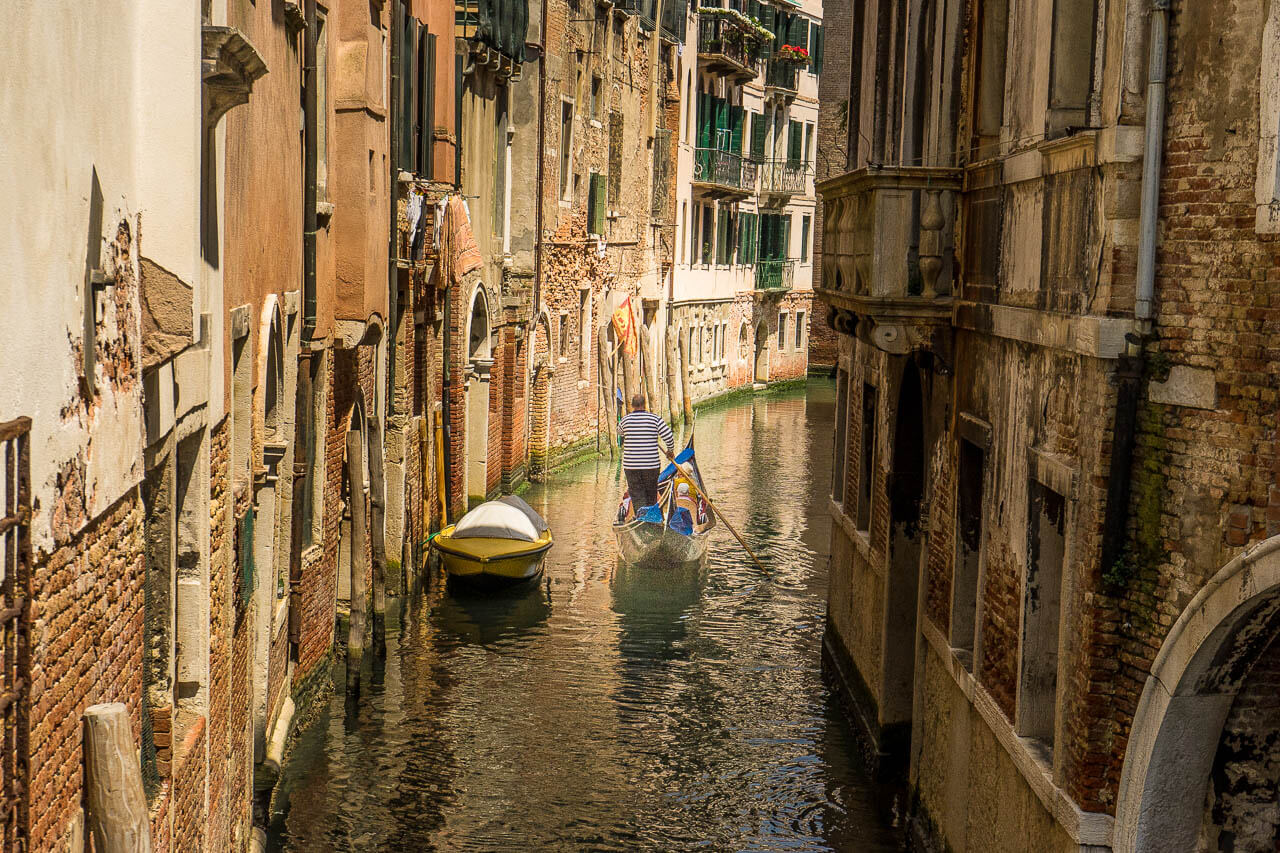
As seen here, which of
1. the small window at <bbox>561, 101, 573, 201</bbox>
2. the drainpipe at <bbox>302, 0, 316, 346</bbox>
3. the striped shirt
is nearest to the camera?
the drainpipe at <bbox>302, 0, 316, 346</bbox>

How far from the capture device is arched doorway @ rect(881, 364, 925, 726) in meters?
10.2

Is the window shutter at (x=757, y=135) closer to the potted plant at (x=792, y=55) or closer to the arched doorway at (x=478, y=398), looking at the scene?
the potted plant at (x=792, y=55)

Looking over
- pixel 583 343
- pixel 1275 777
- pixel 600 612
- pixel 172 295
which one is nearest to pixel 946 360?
pixel 1275 777

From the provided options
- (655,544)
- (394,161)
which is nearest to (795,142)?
(655,544)

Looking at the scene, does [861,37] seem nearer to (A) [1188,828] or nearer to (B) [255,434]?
(B) [255,434]

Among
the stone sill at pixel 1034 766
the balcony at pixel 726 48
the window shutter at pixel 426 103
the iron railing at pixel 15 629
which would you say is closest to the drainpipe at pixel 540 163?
the window shutter at pixel 426 103

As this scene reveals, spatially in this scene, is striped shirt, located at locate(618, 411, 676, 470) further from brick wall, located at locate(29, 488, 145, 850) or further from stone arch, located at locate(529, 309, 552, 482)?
brick wall, located at locate(29, 488, 145, 850)

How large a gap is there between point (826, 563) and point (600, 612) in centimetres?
336

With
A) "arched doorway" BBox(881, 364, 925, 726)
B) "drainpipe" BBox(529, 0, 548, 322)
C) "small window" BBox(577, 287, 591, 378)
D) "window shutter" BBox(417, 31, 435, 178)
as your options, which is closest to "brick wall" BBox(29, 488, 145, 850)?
"arched doorway" BBox(881, 364, 925, 726)

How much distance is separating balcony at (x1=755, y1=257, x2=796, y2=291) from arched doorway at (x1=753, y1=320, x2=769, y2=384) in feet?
3.11

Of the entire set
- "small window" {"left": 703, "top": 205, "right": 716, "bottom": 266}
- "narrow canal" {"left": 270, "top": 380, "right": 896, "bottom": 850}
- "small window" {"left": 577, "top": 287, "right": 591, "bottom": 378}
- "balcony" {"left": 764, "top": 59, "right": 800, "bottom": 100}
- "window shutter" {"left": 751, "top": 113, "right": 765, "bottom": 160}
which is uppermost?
"balcony" {"left": 764, "top": 59, "right": 800, "bottom": 100}

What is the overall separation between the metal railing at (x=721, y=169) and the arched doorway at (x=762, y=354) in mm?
4148

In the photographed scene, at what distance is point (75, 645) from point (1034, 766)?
3.76m

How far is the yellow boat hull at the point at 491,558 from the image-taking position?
15.4 m
